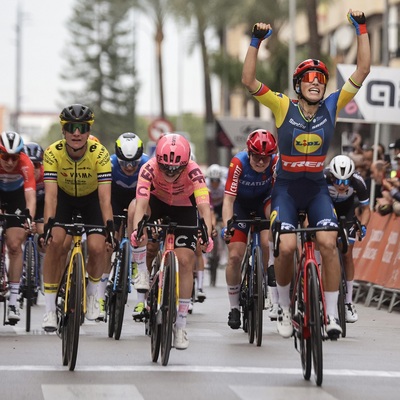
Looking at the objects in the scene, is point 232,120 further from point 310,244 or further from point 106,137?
point 106,137

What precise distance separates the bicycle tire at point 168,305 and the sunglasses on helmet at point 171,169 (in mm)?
670

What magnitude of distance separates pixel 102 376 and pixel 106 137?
98.3 metres

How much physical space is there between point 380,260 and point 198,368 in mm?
8282

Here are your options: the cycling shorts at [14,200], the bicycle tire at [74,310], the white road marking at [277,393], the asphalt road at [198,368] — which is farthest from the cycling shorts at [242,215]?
the white road marking at [277,393]

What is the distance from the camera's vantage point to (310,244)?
10547mm

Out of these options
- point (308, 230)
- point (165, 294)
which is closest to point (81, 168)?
point (165, 294)

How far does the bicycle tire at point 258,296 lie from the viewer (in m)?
13.1

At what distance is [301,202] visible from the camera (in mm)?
10930

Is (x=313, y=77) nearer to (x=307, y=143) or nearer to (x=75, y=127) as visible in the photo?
(x=307, y=143)

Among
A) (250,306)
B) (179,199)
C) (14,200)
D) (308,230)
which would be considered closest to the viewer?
(308,230)

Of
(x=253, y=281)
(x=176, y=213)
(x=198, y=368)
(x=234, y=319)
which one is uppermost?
(x=176, y=213)

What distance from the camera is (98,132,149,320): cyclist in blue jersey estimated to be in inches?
583

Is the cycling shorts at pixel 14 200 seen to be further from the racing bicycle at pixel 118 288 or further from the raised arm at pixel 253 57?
the raised arm at pixel 253 57

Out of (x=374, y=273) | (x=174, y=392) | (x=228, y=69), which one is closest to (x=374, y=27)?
(x=228, y=69)
